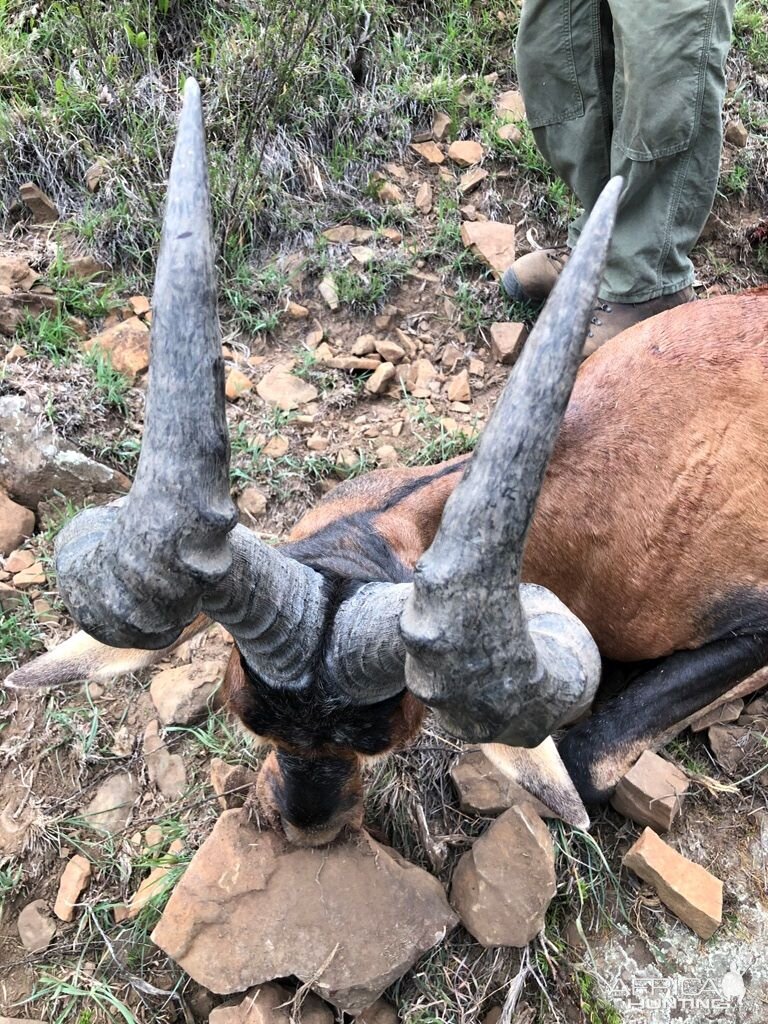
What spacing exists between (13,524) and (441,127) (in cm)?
390

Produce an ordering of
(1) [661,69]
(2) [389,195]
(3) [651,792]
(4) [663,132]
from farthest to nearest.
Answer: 1. (2) [389,195]
2. (4) [663,132]
3. (1) [661,69]
4. (3) [651,792]

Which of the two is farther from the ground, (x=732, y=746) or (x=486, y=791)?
(x=486, y=791)

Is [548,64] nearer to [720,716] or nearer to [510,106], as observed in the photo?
[510,106]

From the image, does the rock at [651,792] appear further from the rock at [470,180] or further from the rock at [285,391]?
the rock at [470,180]

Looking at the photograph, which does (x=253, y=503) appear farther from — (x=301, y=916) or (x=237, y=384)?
(x=301, y=916)

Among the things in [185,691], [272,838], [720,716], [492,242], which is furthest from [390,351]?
[272,838]

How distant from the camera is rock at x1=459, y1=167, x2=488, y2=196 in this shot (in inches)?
233

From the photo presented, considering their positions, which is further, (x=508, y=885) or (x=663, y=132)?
(x=663, y=132)

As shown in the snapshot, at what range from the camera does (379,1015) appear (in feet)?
10.4

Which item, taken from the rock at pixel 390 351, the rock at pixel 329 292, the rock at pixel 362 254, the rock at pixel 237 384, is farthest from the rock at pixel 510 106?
the rock at pixel 237 384

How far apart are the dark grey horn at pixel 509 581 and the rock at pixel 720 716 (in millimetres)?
1995

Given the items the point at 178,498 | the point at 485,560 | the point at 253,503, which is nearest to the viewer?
the point at 485,560

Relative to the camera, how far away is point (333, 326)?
5391 mm

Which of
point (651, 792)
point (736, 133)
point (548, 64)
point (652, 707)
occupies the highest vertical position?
point (548, 64)
